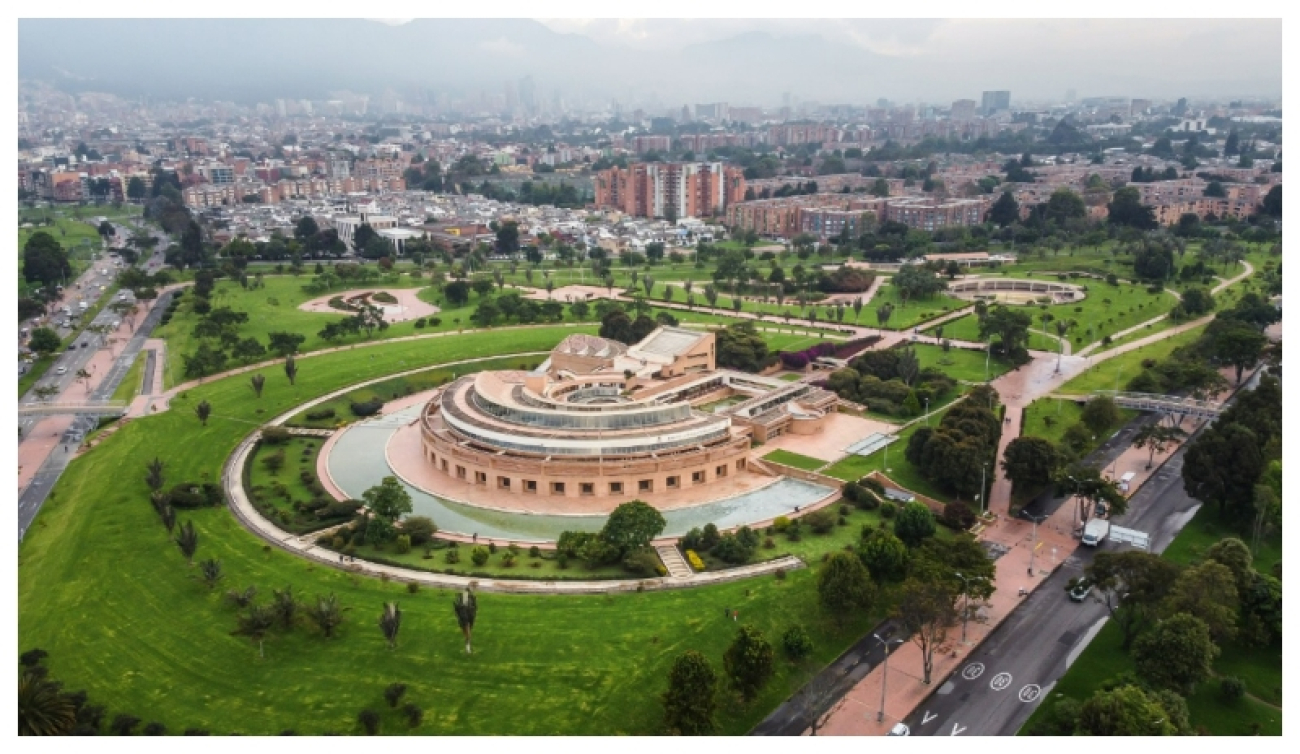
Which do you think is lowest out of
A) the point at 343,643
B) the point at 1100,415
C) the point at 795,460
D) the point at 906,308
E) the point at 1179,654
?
the point at 343,643

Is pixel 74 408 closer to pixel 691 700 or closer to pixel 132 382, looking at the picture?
pixel 132 382

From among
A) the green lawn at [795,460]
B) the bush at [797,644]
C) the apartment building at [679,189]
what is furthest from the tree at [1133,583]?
the apartment building at [679,189]

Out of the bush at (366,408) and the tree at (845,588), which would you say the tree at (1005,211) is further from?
the tree at (845,588)

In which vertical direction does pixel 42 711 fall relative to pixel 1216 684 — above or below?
above

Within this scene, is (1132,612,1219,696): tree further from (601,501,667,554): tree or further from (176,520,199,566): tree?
(176,520,199,566): tree

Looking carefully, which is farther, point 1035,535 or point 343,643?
point 1035,535

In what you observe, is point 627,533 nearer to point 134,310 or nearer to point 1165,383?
point 1165,383

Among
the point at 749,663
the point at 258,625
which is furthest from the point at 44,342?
the point at 749,663
